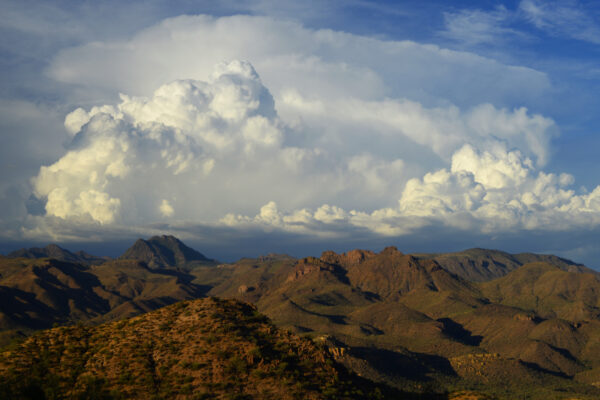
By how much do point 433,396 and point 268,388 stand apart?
3744 cm

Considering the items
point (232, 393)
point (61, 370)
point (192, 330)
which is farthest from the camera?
point (192, 330)

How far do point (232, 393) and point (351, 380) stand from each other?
23.2 m

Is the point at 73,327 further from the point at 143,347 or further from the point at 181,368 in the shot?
the point at 181,368

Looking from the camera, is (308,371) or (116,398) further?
(308,371)

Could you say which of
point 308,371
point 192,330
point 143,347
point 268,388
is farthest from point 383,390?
point 143,347

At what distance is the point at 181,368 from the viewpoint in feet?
359

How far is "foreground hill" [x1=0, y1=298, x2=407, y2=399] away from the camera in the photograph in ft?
341

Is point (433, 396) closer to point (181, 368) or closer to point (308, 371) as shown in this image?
point (308, 371)

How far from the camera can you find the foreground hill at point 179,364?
341ft

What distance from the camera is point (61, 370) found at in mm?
109688

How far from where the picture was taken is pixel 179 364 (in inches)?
4333

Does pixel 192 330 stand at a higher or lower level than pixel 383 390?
higher

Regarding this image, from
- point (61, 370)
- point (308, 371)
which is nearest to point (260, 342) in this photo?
point (308, 371)

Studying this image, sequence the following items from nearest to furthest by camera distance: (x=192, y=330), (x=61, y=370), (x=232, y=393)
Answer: (x=232, y=393)
(x=61, y=370)
(x=192, y=330)
